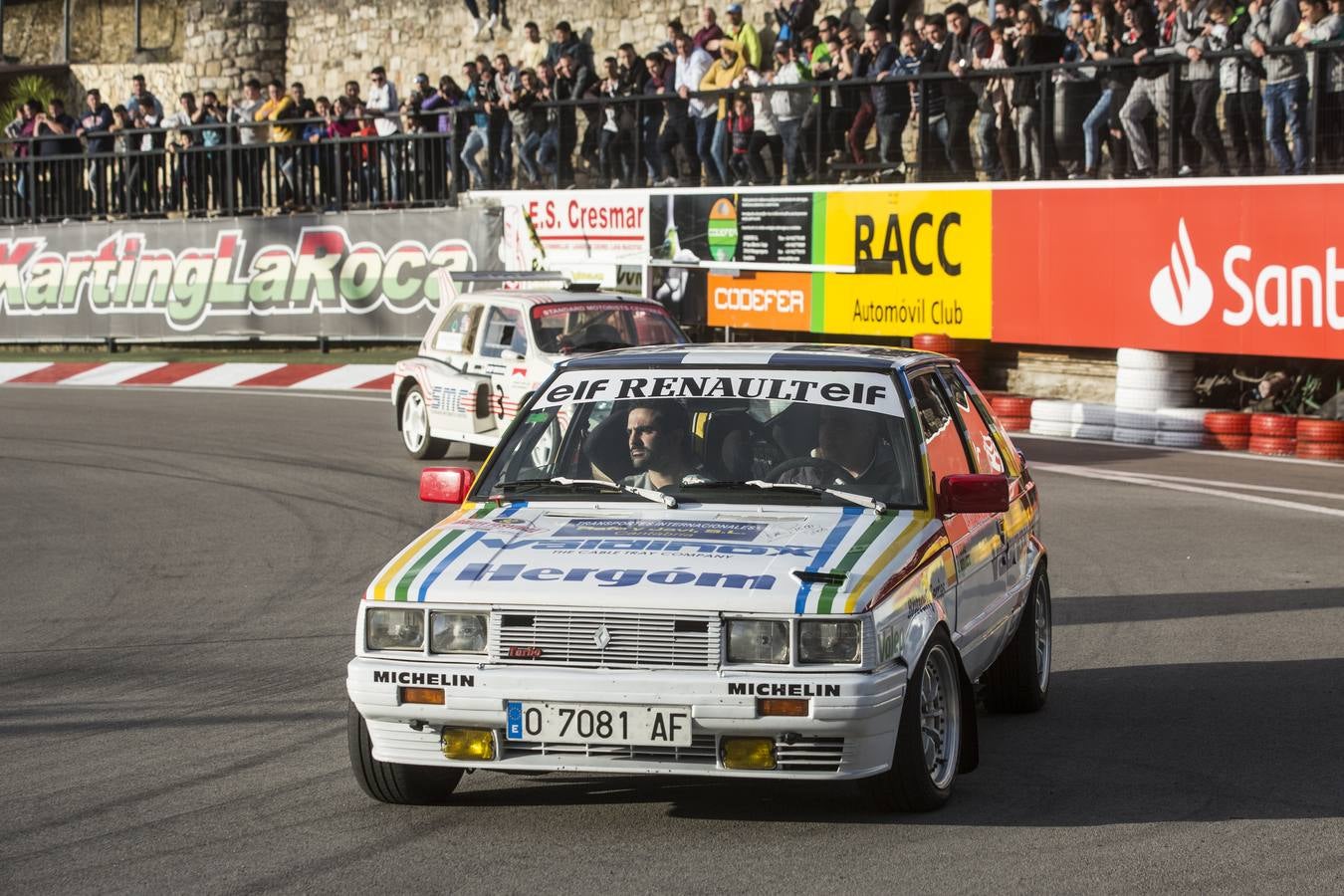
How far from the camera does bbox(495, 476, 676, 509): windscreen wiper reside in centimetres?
670

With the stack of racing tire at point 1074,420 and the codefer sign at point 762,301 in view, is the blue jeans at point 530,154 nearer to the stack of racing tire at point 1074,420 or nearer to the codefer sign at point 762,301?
the codefer sign at point 762,301

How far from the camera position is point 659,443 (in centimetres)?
702

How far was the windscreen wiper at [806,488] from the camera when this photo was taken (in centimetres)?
662

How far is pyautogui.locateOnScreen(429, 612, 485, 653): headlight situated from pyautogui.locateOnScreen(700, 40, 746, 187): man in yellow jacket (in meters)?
18.1

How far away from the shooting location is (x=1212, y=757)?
698cm

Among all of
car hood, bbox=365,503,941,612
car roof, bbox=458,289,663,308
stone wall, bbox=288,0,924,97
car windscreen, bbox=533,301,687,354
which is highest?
stone wall, bbox=288,0,924,97

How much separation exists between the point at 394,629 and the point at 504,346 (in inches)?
426

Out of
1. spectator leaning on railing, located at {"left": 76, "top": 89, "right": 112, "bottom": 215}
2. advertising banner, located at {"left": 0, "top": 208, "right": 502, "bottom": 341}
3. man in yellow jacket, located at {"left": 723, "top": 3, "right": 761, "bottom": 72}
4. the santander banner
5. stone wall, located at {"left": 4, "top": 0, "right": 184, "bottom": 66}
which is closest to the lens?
the santander banner

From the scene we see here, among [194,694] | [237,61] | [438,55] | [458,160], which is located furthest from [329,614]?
[237,61]

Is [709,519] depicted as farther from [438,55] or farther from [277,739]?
[438,55]

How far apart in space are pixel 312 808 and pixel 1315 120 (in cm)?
1387

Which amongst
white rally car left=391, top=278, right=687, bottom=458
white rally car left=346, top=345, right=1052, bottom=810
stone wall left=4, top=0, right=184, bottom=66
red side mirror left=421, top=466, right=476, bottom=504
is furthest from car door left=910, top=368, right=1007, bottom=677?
stone wall left=4, top=0, right=184, bottom=66

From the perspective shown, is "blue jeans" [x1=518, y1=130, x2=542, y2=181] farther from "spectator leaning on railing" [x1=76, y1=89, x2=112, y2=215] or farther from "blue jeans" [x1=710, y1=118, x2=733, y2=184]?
"spectator leaning on railing" [x1=76, y1=89, x2=112, y2=215]

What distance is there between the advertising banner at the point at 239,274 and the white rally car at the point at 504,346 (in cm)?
912
